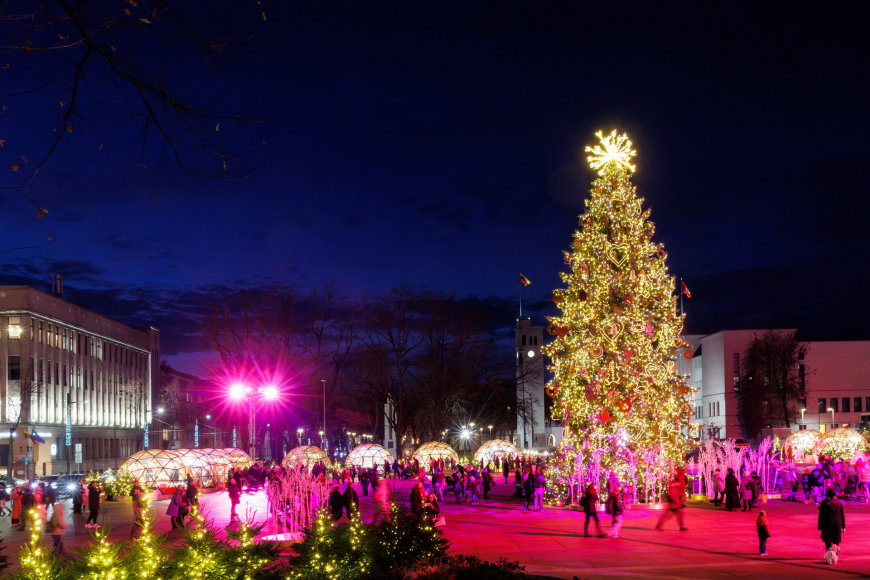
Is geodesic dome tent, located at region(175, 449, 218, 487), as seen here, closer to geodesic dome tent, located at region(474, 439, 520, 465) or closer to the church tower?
geodesic dome tent, located at region(474, 439, 520, 465)

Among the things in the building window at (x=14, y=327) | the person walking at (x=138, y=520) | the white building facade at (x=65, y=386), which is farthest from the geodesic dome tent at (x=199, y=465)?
the building window at (x=14, y=327)

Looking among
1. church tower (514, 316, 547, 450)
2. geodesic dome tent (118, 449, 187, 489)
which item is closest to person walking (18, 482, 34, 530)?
geodesic dome tent (118, 449, 187, 489)

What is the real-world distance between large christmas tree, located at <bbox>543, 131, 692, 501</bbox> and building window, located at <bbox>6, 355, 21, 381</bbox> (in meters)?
50.8

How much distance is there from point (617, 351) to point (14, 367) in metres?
53.5

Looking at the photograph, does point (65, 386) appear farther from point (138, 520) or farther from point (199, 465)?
point (138, 520)

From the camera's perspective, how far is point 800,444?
4978cm

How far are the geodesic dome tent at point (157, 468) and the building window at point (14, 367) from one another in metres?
26.4

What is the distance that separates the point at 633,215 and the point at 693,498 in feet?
34.8

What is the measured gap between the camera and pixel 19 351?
65.7 meters

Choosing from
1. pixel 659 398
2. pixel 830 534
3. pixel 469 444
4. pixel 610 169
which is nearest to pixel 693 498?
pixel 659 398

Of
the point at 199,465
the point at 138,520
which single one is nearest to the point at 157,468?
the point at 199,465

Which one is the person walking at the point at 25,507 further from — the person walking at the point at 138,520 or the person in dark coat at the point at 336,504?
the person in dark coat at the point at 336,504

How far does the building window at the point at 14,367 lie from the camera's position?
64938 mm

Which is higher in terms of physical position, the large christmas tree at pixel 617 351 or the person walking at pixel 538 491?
the large christmas tree at pixel 617 351
